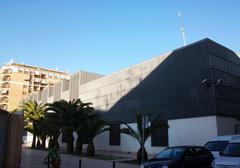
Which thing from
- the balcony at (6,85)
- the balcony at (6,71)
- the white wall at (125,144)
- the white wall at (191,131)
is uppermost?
the balcony at (6,71)

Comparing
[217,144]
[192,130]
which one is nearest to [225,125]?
[192,130]

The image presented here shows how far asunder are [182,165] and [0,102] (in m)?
95.2

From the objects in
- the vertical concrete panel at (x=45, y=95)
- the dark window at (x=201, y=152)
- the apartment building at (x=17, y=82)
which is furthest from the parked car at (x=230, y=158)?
the apartment building at (x=17, y=82)

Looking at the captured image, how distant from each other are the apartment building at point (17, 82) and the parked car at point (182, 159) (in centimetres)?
8239

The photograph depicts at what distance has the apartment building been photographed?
96375mm

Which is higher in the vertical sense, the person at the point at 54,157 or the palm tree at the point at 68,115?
the palm tree at the point at 68,115

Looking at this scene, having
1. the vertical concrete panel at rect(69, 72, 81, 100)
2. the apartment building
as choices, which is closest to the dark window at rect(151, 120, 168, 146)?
the vertical concrete panel at rect(69, 72, 81, 100)

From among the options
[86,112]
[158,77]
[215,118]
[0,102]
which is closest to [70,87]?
[86,112]

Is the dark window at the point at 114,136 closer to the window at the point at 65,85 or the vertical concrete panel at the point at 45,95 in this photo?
the window at the point at 65,85

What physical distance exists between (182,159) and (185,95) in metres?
15.5

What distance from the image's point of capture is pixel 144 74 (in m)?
33.1

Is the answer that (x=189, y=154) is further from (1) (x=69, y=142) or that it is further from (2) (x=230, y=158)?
(1) (x=69, y=142)

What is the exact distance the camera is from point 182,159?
40.1ft

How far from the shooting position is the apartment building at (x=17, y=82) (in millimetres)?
96375
